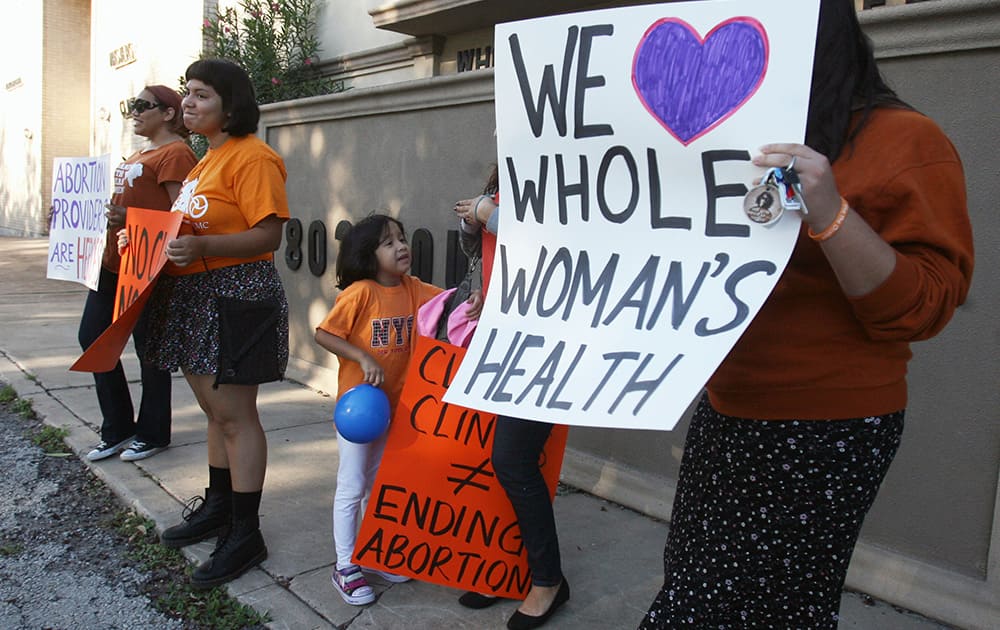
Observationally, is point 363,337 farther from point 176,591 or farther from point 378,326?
point 176,591

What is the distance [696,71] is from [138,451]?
379 cm

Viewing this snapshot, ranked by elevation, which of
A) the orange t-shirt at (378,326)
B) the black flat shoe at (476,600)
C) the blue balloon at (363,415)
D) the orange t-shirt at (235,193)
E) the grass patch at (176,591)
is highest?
the orange t-shirt at (235,193)

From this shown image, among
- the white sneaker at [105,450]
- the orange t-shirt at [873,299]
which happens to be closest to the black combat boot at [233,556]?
the white sneaker at [105,450]

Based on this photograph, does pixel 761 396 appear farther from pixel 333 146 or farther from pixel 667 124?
pixel 333 146

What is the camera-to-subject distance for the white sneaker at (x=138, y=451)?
415 cm

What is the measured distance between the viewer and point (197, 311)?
2852 millimetres

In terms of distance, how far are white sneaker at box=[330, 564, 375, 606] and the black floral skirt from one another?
1.45 m

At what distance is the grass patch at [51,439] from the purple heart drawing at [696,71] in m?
4.19

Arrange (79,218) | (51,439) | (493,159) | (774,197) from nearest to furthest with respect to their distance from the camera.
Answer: (774,197) → (79,218) → (493,159) → (51,439)

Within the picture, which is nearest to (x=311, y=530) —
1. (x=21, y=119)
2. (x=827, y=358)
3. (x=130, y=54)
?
(x=827, y=358)

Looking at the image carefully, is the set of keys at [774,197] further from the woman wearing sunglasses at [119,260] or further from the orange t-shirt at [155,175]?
the orange t-shirt at [155,175]

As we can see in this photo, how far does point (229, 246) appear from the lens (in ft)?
8.81

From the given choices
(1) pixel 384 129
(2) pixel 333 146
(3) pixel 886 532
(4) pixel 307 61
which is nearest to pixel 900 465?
(3) pixel 886 532

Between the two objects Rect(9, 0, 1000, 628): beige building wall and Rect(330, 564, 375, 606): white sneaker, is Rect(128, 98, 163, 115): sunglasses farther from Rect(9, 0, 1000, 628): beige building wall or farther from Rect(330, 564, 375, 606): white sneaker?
Rect(330, 564, 375, 606): white sneaker
